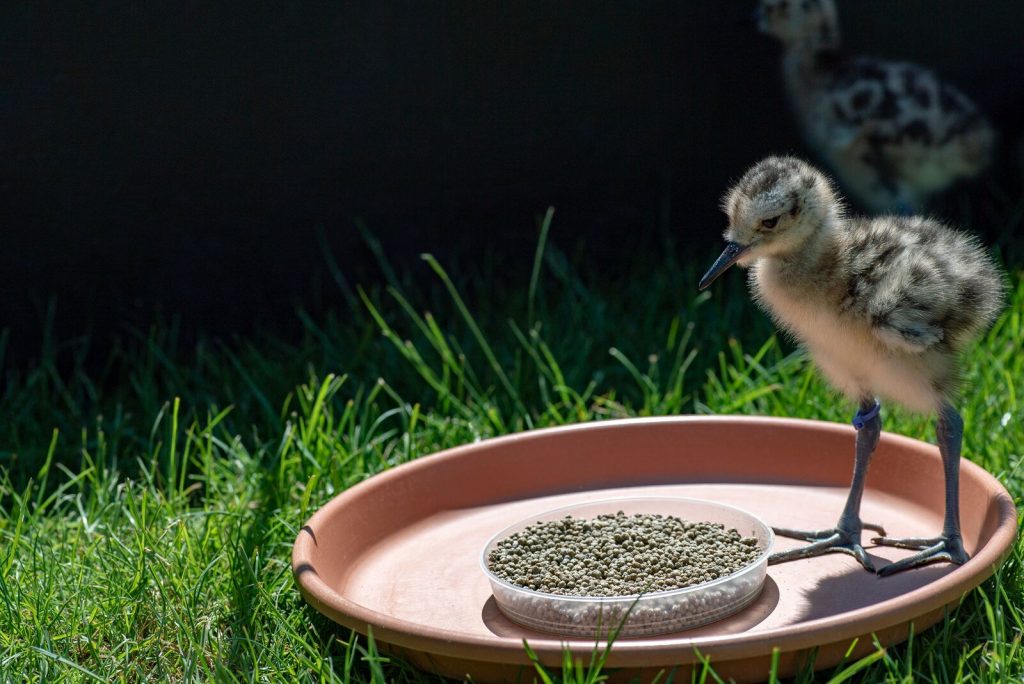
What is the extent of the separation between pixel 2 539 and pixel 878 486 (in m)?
1.82

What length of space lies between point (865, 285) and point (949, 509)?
41cm

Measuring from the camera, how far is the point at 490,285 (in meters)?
4.12

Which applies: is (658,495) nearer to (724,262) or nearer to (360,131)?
Result: (724,262)

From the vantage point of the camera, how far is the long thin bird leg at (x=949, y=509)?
7.14ft

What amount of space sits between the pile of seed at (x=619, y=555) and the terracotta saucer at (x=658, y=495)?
0.08m

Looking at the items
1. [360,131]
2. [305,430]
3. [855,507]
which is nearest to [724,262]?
[855,507]

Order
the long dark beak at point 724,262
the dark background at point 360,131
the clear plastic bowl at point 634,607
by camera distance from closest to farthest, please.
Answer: the clear plastic bowl at point 634,607
the long dark beak at point 724,262
the dark background at point 360,131

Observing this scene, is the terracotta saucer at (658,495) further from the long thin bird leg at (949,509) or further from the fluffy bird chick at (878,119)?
the fluffy bird chick at (878,119)

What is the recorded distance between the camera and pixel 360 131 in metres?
4.01


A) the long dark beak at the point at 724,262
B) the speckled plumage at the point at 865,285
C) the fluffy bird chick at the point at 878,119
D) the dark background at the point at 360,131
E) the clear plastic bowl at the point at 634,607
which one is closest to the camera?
the clear plastic bowl at the point at 634,607

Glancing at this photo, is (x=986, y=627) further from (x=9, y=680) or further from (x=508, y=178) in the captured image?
(x=508, y=178)

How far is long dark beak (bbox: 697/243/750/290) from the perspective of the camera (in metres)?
2.22

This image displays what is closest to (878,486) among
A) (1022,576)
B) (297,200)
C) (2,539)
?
(1022,576)

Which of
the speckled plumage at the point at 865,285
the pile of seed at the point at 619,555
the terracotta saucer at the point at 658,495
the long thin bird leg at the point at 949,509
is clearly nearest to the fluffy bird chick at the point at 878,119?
the terracotta saucer at the point at 658,495
